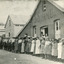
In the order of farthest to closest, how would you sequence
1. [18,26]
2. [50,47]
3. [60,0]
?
[18,26] → [60,0] → [50,47]

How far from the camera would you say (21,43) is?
18.8 meters

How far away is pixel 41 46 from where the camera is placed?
617 inches

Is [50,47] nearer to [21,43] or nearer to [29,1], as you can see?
[21,43]

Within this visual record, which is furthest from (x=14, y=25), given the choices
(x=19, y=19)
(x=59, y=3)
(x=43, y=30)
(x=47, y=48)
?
(x=47, y=48)

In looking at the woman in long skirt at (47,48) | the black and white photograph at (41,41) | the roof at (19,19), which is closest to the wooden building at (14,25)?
the roof at (19,19)

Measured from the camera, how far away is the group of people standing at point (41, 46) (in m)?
13.3

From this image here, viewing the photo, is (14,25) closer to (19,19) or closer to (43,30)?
(19,19)

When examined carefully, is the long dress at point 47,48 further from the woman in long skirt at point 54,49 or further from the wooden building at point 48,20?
the wooden building at point 48,20

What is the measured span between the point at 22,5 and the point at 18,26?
6.95 metres

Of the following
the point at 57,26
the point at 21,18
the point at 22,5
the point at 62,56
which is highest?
the point at 22,5

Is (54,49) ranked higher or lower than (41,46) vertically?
lower

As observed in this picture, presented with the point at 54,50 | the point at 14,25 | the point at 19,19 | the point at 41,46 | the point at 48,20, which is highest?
the point at 19,19

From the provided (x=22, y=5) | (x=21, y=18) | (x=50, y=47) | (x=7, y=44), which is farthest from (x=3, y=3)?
(x=50, y=47)

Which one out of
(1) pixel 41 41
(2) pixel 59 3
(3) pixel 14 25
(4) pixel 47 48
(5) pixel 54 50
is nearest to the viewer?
(5) pixel 54 50
